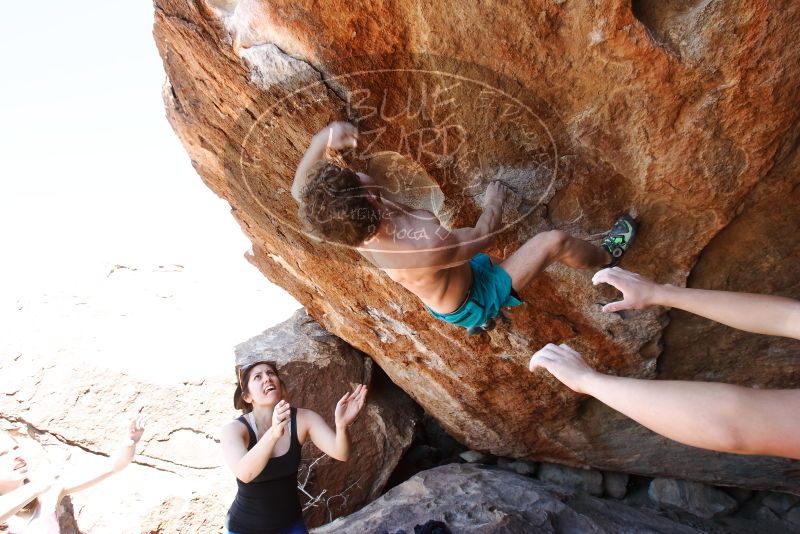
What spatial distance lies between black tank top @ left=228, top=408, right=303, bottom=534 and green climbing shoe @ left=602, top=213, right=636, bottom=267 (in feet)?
6.55

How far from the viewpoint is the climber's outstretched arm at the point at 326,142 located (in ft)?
7.91

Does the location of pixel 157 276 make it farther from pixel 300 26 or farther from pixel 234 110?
pixel 300 26

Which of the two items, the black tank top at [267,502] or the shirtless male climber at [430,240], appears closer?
the shirtless male climber at [430,240]

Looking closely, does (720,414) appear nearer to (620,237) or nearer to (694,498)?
(620,237)

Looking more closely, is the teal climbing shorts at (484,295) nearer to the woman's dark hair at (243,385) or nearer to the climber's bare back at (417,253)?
the climber's bare back at (417,253)

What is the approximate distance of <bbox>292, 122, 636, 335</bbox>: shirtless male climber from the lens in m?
2.17

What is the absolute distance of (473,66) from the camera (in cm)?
229

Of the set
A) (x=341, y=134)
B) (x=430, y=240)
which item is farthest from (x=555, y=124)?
(x=341, y=134)

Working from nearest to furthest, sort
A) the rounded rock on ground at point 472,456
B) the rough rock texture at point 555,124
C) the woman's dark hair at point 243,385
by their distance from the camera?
the rough rock texture at point 555,124, the woman's dark hair at point 243,385, the rounded rock on ground at point 472,456

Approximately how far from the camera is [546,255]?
2.46 m

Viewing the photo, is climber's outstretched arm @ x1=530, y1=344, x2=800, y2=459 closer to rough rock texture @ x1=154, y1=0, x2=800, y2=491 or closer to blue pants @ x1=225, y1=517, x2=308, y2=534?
rough rock texture @ x1=154, y1=0, x2=800, y2=491

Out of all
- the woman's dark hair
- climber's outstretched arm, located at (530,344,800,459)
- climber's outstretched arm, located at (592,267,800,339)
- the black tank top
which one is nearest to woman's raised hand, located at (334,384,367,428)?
the black tank top

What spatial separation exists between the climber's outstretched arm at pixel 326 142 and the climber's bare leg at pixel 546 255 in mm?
946

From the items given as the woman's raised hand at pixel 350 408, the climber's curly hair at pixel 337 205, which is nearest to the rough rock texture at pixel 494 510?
the woman's raised hand at pixel 350 408
